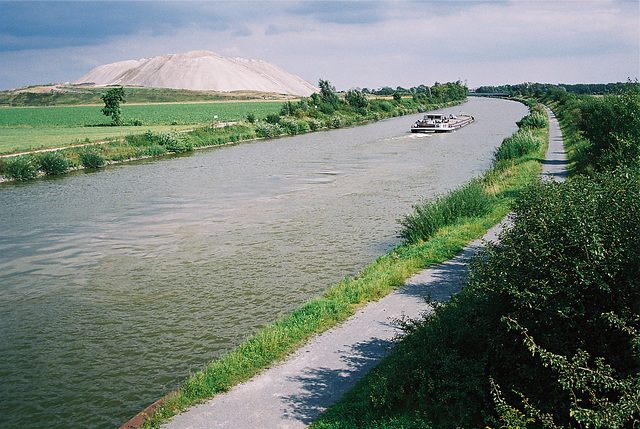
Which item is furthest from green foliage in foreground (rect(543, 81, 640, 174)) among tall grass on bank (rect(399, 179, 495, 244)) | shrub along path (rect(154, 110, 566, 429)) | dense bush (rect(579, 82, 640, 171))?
shrub along path (rect(154, 110, 566, 429))

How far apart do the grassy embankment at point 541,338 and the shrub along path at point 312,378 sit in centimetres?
42

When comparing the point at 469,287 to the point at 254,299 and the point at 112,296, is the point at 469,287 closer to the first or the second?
the point at 254,299

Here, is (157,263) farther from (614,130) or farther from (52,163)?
(52,163)

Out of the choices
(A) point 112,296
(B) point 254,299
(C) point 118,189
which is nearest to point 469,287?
(B) point 254,299

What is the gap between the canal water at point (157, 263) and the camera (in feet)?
29.7

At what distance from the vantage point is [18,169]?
3134cm

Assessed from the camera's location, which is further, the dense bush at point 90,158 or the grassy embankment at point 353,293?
the dense bush at point 90,158

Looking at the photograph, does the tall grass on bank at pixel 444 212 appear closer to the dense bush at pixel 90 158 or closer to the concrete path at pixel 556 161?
the concrete path at pixel 556 161

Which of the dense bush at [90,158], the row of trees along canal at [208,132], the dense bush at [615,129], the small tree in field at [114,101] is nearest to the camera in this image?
the dense bush at [615,129]

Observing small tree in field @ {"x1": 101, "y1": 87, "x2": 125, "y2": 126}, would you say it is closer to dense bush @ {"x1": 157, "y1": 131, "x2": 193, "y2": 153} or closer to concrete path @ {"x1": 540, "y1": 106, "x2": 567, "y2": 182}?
dense bush @ {"x1": 157, "y1": 131, "x2": 193, "y2": 153}

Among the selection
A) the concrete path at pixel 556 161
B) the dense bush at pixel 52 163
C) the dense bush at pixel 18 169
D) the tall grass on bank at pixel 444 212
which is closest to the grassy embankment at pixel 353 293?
the tall grass on bank at pixel 444 212

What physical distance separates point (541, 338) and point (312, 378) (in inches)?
135

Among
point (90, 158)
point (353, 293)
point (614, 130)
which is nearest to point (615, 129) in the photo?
point (614, 130)

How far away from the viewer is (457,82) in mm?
168625
